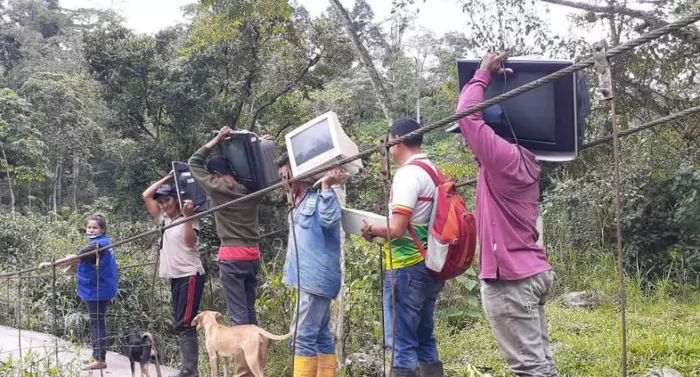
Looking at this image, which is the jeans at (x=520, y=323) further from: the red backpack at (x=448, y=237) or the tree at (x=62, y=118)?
the tree at (x=62, y=118)

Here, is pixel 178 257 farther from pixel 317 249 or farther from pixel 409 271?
pixel 409 271

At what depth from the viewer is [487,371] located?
3.32 m

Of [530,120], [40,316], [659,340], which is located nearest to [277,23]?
[40,316]

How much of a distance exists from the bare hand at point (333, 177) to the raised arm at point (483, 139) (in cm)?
57

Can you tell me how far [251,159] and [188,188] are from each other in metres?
0.50

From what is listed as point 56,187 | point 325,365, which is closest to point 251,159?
point 325,365

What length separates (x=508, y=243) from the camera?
1.77 meters

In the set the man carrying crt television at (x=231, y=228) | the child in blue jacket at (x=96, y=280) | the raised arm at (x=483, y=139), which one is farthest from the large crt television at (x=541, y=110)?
the child in blue jacket at (x=96, y=280)

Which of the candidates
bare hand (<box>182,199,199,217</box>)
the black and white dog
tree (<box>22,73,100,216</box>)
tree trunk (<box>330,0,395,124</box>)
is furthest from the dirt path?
tree (<box>22,73,100,216</box>)

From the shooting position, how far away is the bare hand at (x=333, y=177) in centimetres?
221

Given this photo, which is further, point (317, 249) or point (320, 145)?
point (317, 249)

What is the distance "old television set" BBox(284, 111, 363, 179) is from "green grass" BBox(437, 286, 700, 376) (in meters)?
1.71

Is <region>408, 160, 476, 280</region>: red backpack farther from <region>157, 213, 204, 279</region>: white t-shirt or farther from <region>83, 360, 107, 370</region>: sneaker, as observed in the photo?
<region>83, 360, 107, 370</region>: sneaker

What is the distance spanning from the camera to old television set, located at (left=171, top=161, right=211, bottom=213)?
318cm
